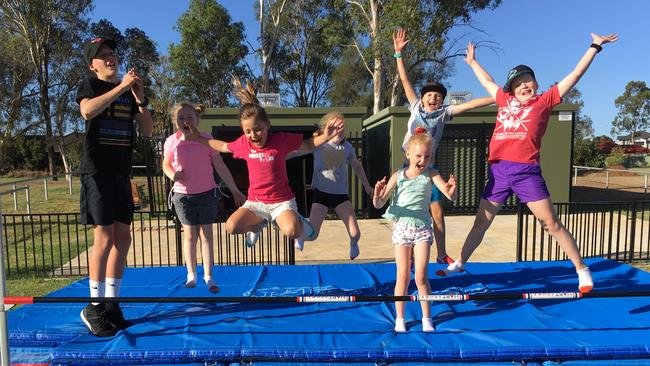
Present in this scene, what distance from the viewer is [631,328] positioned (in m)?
3.08

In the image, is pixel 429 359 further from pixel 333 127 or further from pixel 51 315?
pixel 51 315

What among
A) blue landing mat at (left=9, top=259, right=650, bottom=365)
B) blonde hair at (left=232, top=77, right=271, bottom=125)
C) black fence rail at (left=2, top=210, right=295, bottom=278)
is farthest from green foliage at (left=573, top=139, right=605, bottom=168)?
blonde hair at (left=232, top=77, right=271, bottom=125)

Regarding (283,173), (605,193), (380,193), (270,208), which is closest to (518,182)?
(380,193)

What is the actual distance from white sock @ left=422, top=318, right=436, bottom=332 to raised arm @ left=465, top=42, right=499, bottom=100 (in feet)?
6.86

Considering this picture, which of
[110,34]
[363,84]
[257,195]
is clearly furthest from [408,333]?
[110,34]

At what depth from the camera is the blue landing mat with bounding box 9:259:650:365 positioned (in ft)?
9.06

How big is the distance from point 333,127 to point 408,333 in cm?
162

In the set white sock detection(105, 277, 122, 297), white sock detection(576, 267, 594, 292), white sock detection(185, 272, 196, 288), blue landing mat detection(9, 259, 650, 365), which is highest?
white sock detection(105, 277, 122, 297)

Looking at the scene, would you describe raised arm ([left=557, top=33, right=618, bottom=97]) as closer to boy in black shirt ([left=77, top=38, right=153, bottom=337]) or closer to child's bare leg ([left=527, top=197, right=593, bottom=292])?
child's bare leg ([left=527, top=197, right=593, bottom=292])

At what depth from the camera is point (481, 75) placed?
3.97 meters

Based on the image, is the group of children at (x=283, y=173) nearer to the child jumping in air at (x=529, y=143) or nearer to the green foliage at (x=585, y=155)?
the child jumping in air at (x=529, y=143)

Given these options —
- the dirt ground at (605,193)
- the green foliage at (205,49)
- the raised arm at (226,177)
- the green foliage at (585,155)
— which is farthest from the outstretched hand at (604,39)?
the green foliage at (585,155)

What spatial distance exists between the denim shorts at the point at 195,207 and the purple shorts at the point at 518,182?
2535 millimetres

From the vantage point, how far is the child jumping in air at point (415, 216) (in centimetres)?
308
